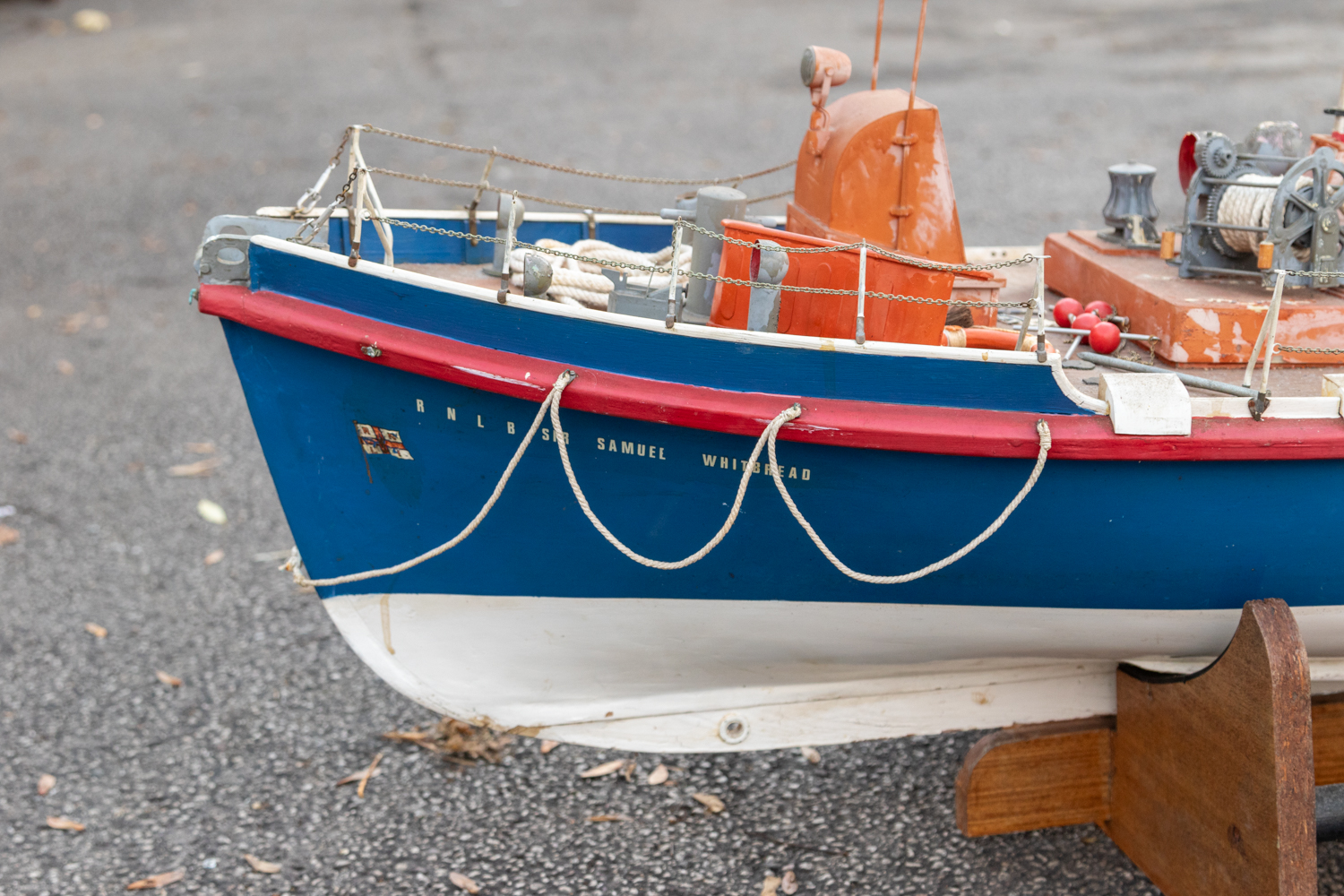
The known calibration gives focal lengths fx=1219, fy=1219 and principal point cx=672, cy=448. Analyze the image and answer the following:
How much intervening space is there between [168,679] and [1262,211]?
3.70 m

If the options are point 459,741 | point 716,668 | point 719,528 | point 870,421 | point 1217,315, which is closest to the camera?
point 870,421

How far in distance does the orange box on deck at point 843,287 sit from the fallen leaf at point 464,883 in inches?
66.1

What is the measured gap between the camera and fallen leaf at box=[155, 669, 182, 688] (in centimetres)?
416

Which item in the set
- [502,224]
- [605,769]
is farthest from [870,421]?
[605,769]

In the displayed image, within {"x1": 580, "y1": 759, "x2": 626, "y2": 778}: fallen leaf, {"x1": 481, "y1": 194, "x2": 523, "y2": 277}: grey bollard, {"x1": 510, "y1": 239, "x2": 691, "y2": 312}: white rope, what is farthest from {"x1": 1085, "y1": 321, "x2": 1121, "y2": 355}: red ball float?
{"x1": 580, "y1": 759, "x2": 626, "y2": 778}: fallen leaf

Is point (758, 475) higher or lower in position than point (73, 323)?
higher

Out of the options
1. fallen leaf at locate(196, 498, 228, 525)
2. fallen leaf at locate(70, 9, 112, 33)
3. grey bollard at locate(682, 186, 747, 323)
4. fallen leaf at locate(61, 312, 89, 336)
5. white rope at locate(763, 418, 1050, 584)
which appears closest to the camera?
white rope at locate(763, 418, 1050, 584)

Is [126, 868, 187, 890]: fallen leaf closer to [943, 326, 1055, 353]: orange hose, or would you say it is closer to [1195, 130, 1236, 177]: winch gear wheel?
[943, 326, 1055, 353]: orange hose

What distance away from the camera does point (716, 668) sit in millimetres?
3273

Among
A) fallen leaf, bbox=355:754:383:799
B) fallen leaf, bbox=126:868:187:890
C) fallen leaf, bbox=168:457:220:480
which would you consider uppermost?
fallen leaf, bbox=168:457:220:480

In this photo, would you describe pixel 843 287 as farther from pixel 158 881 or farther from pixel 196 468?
pixel 196 468

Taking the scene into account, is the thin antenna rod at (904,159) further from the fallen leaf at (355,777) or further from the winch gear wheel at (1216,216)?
the fallen leaf at (355,777)

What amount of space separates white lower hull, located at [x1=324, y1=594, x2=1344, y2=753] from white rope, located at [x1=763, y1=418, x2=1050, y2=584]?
350 millimetres

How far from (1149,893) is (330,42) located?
12978 mm
